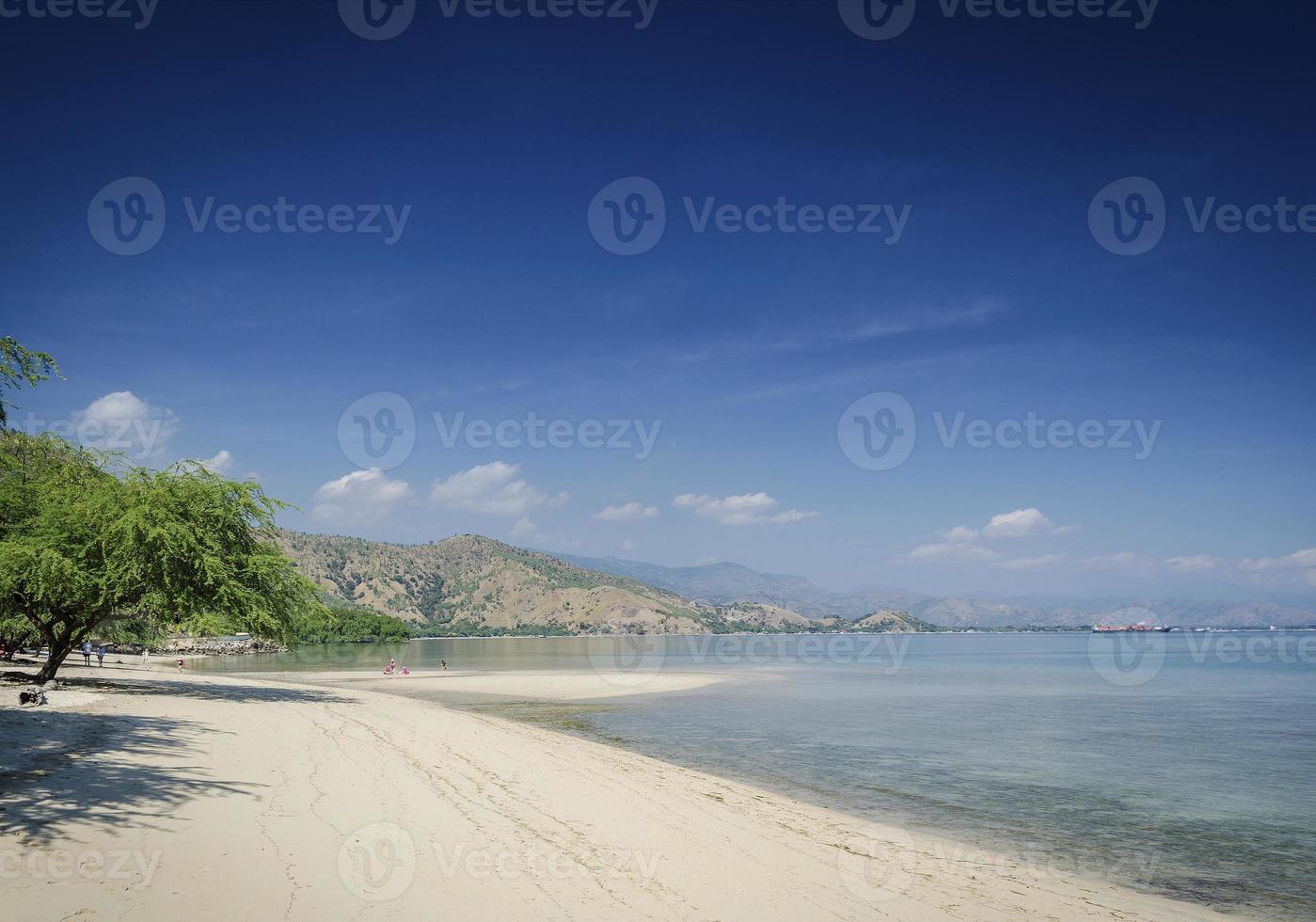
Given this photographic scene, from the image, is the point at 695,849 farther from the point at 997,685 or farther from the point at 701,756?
the point at 997,685

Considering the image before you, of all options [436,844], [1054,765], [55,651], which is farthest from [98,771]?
[1054,765]

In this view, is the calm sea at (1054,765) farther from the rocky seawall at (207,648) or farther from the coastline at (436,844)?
the rocky seawall at (207,648)

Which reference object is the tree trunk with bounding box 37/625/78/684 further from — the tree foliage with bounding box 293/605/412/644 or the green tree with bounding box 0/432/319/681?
the tree foliage with bounding box 293/605/412/644

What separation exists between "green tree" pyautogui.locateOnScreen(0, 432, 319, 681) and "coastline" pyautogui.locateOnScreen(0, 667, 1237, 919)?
776cm

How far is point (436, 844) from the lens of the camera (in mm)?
10820

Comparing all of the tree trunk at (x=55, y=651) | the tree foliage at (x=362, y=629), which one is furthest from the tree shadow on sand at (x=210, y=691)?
the tree foliage at (x=362, y=629)

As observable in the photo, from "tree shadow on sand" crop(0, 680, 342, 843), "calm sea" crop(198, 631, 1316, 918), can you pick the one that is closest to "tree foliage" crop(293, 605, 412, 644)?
"calm sea" crop(198, 631, 1316, 918)

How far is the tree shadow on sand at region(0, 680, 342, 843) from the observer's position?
34.4ft

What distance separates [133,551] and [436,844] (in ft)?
69.8

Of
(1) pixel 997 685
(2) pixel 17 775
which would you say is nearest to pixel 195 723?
(2) pixel 17 775

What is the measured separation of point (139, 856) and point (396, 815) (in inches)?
151

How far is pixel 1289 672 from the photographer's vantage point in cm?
8138

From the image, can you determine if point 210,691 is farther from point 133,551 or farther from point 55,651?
point 133,551

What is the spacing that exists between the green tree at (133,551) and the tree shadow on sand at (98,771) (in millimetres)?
5717
